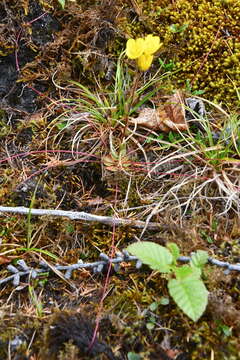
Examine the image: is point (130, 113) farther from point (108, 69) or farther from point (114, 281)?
point (114, 281)

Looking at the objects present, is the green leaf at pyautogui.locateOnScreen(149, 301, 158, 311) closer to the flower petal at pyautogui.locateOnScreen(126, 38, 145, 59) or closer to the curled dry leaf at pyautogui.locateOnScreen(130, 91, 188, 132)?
the curled dry leaf at pyautogui.locateOnScreen(130, 91, 188, 132)

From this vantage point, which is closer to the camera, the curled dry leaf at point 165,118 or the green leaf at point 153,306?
the green leaf at point 153,306

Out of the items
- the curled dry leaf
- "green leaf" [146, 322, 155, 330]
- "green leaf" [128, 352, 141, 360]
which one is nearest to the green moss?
the curled dry leaf

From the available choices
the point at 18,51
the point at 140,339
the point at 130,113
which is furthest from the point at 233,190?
the point at 18,51

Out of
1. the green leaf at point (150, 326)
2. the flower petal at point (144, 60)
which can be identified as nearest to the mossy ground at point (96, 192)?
the green leaf at point (150, 326)

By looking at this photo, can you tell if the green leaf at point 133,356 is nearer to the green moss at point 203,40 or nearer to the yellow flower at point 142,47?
the yellow flower at point 142,47

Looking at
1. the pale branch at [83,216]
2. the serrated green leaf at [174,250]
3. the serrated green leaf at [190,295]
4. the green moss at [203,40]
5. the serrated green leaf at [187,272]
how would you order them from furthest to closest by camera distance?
the green moss at [203,40], the pale branch at [83,216], the serrated green leaf at [174,250], the serrated green leaf at [187,272], the serrated green leaf at [190,295]
